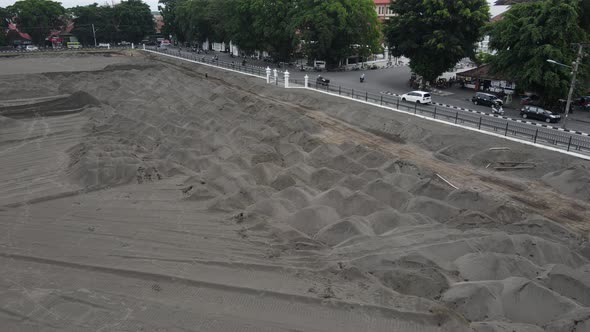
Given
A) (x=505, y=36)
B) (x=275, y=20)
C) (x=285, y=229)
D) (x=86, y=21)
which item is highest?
(x=86, y=21)

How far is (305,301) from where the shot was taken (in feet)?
36.9

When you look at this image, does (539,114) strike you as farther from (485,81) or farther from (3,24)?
(3,24)

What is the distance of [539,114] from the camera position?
3228 centimetres

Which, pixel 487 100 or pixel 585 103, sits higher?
pixel 585 103

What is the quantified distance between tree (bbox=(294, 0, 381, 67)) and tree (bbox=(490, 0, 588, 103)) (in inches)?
802

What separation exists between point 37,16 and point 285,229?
3576 inches

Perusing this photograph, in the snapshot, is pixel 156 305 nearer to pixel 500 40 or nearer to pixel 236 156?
pixel 236 156

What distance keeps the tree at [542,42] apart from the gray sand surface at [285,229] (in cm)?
1114

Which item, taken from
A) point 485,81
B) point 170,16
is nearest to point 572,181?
point 485,81

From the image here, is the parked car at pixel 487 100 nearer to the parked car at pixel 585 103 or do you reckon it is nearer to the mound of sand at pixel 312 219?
the parked car at pixel 585 103

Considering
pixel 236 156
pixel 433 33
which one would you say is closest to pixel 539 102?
pixel 433 33

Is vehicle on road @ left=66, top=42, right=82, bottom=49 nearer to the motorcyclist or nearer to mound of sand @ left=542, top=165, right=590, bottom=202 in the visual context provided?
the motorcyclist

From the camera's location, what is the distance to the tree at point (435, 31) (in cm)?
4025

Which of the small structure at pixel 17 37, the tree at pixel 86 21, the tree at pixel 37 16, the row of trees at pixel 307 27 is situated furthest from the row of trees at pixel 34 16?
the row of trees at pixel 307 27
